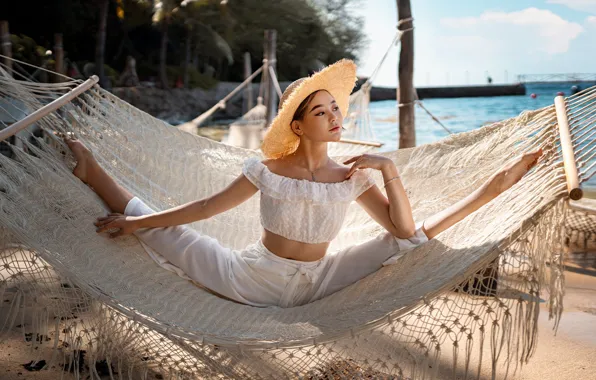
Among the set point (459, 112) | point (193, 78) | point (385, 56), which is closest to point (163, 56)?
point (193, 78)

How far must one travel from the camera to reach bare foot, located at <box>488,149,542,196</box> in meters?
1.74

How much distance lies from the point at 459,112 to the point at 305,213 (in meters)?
21.7

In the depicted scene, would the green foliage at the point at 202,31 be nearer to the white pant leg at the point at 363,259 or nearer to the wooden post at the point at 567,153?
the white pant leg at the point at 363,259

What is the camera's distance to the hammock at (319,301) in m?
1.44

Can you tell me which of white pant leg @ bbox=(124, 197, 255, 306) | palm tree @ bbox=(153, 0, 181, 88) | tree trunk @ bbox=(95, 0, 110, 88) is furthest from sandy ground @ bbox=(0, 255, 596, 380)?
palm tree @ bbox=(153, 0, 181, 88)

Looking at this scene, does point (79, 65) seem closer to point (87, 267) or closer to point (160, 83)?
point (160, 83)

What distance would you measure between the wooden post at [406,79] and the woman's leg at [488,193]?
88.8 inches

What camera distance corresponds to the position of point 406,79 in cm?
397

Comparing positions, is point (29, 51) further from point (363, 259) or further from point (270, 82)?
point (363, 259)

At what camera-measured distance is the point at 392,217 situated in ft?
5.58

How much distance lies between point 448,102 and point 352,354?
2473 centimetres

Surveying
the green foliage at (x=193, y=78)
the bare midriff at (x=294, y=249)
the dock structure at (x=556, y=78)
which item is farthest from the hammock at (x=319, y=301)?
the dock structure at (x=556, y=78)

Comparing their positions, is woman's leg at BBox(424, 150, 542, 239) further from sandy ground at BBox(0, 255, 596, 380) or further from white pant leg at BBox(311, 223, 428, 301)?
sandy ground at BBox(0, 255, 596, 380)

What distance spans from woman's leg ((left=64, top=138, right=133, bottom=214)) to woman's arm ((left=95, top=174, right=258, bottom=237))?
3.8 inches
